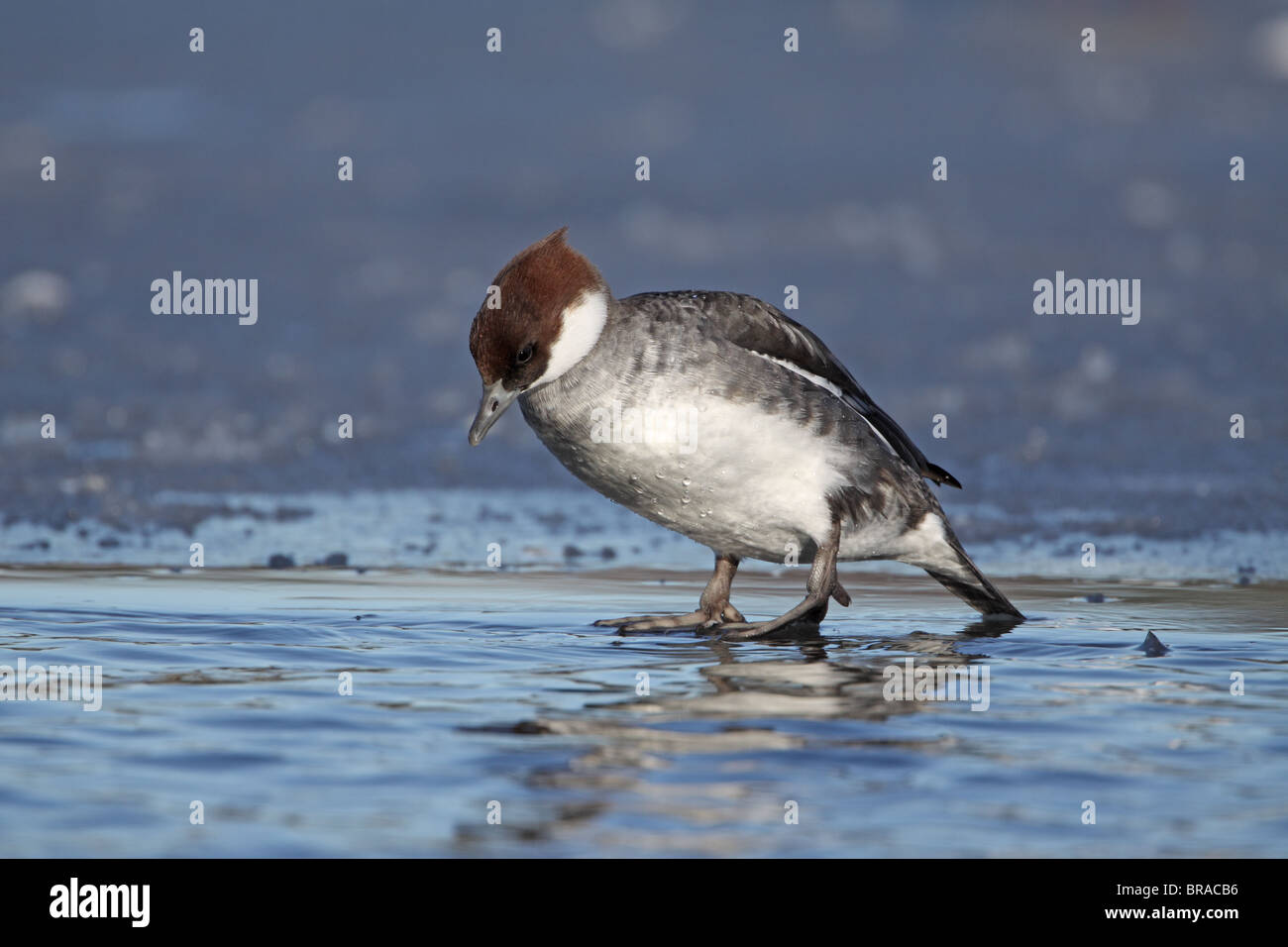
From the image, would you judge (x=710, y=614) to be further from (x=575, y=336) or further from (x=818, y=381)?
(x=575, y=336)

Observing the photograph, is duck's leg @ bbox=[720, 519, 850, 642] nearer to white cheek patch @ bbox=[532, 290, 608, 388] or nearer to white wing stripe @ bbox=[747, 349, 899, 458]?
white wing stripe @ bbox=[747, 349, 899, 458]

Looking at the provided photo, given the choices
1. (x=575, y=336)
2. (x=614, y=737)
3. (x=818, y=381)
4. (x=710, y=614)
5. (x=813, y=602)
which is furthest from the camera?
(x=710, y=614)

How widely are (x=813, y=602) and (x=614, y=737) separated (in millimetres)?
2269

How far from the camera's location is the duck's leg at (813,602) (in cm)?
647

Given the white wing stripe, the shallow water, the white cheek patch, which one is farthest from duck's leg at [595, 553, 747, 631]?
the white cheek patch

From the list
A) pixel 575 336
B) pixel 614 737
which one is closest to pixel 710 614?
pixel 575 336

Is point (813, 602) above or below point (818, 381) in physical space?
below

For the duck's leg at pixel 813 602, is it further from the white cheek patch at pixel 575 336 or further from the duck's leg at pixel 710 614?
the white cheek patch at pixel 575 336

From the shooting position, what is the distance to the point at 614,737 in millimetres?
4406

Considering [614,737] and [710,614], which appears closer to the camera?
[614,737]

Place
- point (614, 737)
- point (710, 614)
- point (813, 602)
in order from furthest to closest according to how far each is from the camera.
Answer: point (710, 614), point (813, 602), point (614, 737)

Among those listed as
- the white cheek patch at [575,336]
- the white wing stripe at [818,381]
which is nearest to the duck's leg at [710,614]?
the white wing stripe at [818,381]
